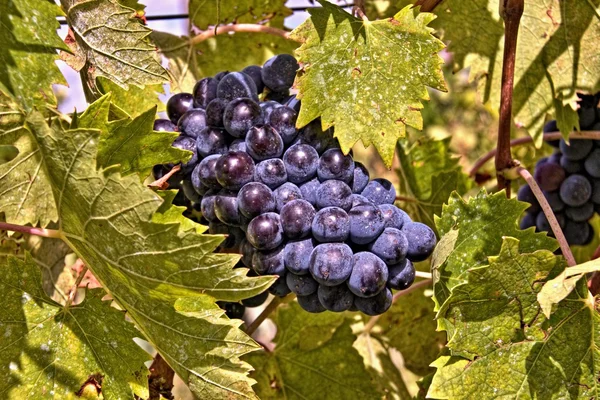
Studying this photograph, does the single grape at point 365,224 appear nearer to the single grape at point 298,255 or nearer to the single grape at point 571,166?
the single grape at point 298,255

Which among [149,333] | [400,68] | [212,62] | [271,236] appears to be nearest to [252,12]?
[212,62]

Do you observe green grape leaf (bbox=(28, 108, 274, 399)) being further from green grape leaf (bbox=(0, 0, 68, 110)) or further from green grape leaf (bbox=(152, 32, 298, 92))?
green grape leaf (bbox=(152, 32, 298, 92))

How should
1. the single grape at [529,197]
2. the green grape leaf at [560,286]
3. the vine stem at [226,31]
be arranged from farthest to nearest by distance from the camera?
1. the single grape at [529,197]
2. the vine stem at [226,31]
3. the green grape leaf at [560,286]

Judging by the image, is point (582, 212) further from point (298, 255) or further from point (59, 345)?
point (59, 345)

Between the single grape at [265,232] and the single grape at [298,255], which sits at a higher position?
the single grape at [265,232]

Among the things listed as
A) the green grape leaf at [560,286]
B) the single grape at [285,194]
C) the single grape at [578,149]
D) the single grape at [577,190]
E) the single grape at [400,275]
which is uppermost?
the single grape at [285,194]

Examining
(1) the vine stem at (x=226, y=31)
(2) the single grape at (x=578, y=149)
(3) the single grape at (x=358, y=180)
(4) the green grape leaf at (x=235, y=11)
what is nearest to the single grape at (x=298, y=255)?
(3) the single grape at (x=358, y=180)
